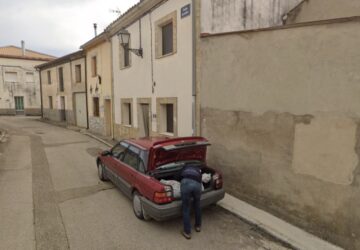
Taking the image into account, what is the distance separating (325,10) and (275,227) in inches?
264

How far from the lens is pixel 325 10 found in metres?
7.69

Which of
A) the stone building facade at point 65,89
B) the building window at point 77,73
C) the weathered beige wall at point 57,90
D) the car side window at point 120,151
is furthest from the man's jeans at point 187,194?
the weathered beige wall at point 57,90

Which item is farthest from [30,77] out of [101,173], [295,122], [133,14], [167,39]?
[295,122]

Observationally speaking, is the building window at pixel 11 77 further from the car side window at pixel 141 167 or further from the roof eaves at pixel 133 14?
the car side window at pixel 141 167

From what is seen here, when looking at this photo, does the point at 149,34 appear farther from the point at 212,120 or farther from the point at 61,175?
the point at 61,175

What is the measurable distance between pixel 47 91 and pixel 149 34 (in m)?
19.6

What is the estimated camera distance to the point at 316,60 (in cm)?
440

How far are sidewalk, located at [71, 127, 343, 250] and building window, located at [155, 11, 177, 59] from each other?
5.12 meters

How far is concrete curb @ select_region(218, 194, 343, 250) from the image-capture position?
14.0 feet

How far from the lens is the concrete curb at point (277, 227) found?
4254 mm

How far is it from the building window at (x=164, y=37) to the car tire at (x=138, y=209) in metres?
4.93

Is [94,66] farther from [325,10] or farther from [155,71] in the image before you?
[325,10]

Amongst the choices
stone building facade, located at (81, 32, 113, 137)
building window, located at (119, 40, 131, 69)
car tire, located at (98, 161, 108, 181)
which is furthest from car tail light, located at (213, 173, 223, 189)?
stone building facade, located at (81, 32, 113, 137)

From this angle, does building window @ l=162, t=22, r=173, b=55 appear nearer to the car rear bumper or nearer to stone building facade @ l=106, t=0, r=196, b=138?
stone building facade @ l=106, t=0, r=196, b=138
